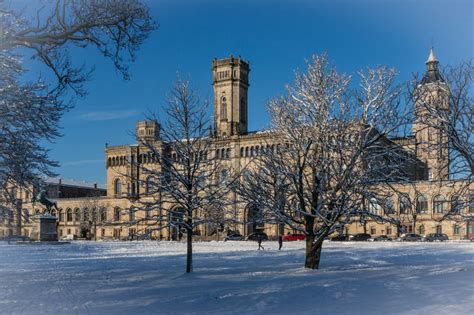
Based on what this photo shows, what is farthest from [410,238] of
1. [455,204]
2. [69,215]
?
[69,215]

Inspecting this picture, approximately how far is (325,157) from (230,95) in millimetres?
67070

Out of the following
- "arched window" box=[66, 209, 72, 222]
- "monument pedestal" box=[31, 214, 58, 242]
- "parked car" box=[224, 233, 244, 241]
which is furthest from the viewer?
"arched window" box=[66, 209, 72, 222]

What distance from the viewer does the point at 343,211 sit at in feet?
75.0

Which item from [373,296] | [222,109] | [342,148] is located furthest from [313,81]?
[222,109]

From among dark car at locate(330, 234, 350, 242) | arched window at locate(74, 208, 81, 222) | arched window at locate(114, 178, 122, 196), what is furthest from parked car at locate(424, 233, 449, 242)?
arched window at locate(74, 208, 81, 222)

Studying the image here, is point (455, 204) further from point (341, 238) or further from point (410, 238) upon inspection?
point (341, 238)

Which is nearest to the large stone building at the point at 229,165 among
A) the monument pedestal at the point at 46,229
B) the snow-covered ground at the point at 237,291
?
the monument pedestal at the point at 46,229

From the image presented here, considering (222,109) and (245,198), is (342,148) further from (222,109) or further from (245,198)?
(222,109)

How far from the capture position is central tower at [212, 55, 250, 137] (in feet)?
294

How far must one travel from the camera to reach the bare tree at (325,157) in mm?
23406

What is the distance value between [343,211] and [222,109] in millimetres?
69102

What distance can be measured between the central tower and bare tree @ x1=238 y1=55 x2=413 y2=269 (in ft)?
206

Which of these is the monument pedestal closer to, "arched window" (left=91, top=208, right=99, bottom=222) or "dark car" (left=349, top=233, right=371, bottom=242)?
"arched window" (left=91, top=208, right=99, bottom=222)

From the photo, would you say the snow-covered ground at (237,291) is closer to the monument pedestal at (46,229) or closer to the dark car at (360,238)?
the monument pedestal at (46,229)
